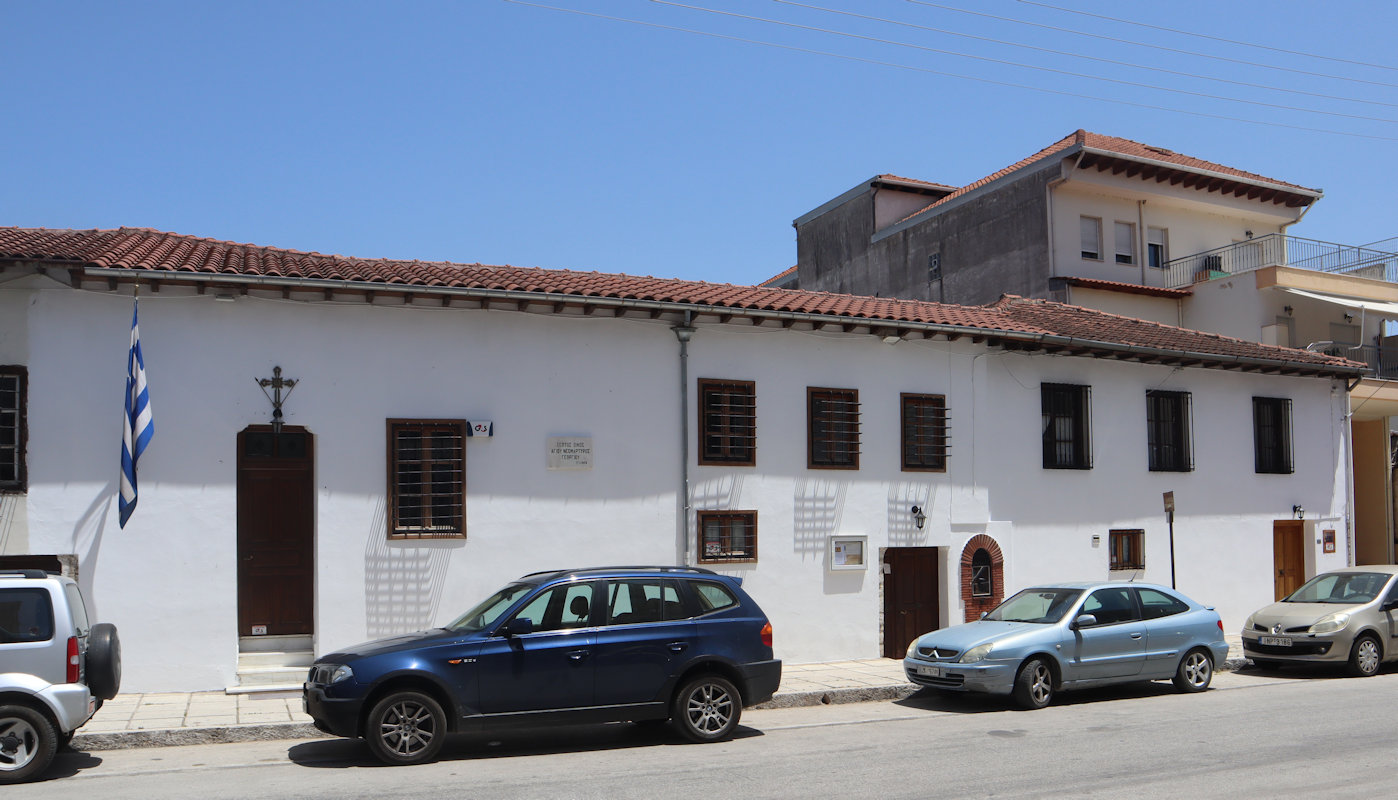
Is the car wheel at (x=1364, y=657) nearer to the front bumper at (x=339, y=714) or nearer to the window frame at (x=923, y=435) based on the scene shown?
the window frame at (x=923, y=435)

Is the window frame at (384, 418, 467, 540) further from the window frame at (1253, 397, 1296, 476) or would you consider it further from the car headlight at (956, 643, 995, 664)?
the window frame at (1253, 397, 1296, 476)

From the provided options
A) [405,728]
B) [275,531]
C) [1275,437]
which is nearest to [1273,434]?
[1275,437]

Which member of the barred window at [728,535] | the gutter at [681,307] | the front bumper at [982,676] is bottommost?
the front bumper at [982,676]

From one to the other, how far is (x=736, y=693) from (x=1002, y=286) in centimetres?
1949


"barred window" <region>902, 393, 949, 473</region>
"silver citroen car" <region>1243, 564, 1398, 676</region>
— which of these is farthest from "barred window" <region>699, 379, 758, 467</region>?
"silver citroen car" <region>1243, 564, 1398, 676</region>

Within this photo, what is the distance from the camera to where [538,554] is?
47.7 ft

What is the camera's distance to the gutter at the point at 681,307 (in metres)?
12.8

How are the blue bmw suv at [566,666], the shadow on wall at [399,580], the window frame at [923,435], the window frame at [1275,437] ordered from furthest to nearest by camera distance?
the window frame at [1275,437]
the window frame at [923,435]
the shadow on wall at [399,580]
the blue bmw suv at [566,666]

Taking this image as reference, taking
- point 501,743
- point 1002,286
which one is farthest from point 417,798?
point 1002,286

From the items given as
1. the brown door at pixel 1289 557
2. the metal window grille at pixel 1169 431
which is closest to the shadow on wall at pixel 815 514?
the metal window grille at pixel 1169 431

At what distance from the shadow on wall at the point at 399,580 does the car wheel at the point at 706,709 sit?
4.51 metres

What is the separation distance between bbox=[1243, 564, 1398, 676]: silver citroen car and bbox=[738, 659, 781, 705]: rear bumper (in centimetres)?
865

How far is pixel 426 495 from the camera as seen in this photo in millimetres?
14039

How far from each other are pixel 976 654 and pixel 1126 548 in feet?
25.2
